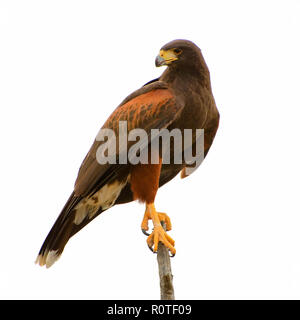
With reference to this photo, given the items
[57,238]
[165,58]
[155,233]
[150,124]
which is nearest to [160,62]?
[165,58]

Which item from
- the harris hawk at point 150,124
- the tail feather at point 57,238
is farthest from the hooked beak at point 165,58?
the tail feather at point 57,238

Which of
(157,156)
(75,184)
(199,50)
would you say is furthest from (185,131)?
(75,184)

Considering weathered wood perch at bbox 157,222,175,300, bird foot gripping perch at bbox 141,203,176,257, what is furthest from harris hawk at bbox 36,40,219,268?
weathered wood perch at bbox 157,222,175,300

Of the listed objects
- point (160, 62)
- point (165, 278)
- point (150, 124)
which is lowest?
point (165, 278)

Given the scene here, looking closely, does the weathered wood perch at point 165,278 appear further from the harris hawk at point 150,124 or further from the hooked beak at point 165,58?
the hooked beak at point 165,58

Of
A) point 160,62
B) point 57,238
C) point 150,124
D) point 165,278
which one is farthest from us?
point 57,238

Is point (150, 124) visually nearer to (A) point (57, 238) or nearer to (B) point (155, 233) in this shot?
(B) point (155, 233)

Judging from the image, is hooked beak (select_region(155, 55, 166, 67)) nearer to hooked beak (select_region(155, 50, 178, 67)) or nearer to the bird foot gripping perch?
hooked beak (select_region(155, 50, 178, 67))

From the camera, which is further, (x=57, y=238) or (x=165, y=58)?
(x=57, y=238)
